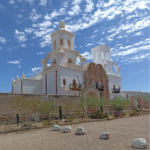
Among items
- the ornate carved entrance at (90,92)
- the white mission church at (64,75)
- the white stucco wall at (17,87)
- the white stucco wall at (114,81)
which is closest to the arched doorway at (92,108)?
the ornate carved entrance at (90,92)

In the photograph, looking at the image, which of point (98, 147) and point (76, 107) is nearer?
point (98, 147)

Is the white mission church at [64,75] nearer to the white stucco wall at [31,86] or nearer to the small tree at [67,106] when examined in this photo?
the white stucco wall at [31,86]

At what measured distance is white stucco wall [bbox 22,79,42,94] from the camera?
2627 cm

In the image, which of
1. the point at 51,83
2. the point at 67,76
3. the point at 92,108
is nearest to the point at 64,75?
the point at 67,76

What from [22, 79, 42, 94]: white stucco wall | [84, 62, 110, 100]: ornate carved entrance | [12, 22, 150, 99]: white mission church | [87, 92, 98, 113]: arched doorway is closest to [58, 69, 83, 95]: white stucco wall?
[12, 22, 150, 99]: white mission church

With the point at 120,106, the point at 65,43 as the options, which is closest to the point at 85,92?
the point at 120,106

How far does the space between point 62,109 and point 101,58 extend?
787 inches

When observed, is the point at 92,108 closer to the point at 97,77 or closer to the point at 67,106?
the point at 67,106

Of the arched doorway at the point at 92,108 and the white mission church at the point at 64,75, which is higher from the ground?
the white mission church at the point at 64,75

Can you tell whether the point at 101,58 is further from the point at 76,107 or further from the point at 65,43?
the point at 76,107

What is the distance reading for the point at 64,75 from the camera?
24.4 m

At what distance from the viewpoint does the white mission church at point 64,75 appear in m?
24.3

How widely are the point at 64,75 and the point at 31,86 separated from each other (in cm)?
640

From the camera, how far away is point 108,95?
29344 millimetres
